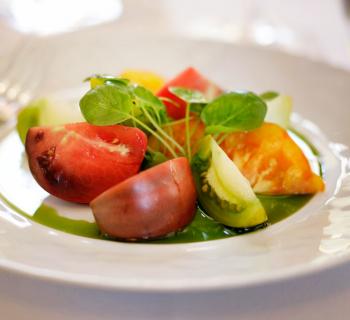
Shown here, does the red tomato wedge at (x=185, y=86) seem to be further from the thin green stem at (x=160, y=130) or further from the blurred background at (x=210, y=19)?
the blurred background at (x=210, y=19)

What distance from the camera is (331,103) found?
2121 millimetres

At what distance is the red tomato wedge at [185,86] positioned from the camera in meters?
1.77

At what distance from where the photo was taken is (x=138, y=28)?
2.89 m

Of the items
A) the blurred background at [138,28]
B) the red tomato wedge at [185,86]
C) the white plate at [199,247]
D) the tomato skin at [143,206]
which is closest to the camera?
the white plate at [199,247]

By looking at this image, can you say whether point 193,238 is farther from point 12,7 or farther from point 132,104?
point 12,7

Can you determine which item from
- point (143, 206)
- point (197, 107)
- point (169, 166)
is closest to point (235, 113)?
point (197, 107)

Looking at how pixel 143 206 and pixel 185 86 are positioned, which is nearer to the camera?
pixel 143 206

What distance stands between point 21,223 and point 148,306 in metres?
0.43

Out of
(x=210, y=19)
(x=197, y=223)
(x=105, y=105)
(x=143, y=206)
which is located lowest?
(x=210, y=19)

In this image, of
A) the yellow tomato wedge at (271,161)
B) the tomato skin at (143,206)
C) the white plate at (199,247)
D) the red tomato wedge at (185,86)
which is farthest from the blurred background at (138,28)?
the tomato skin at (143,206)

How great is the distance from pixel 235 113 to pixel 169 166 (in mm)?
293

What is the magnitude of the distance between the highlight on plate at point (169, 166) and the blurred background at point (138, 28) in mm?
756

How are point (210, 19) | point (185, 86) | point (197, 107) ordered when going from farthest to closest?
point (210, 19), point (185, 86), point (197, 107)

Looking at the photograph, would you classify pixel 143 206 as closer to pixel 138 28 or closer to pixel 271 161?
pixel 271 161
